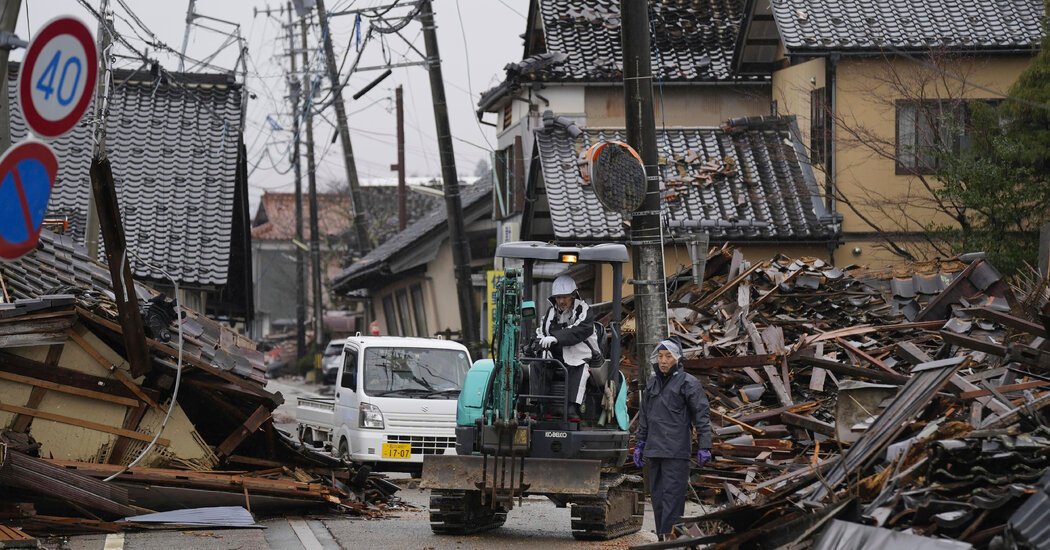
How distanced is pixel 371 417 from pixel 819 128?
1216 cm

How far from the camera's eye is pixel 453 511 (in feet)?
38.8

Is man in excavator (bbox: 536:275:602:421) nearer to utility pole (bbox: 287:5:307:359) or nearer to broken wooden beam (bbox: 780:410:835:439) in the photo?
broken wooden beam (bbox: 780:410:835:439)

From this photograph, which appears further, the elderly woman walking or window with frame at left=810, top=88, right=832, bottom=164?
window with frame at left=810, top=88, right=832, bottom=164

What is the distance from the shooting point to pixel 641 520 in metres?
13.0

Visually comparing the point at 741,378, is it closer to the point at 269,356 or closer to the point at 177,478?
the point at 177,478

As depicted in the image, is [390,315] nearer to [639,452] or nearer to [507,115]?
[507,115]

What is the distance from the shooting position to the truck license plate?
17281 mm

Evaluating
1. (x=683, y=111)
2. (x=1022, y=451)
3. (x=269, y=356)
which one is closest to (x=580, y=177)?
(x=683, y=111)

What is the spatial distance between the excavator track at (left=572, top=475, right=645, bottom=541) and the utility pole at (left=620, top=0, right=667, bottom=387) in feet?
7.13

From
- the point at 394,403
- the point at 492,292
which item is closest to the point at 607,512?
the point at 492,292

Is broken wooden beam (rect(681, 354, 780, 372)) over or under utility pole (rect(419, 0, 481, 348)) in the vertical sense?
under

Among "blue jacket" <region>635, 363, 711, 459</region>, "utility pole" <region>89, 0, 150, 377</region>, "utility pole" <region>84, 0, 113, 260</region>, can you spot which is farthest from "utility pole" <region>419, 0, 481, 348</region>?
"blue jacket" <region>635, 363, 711, 459</region>

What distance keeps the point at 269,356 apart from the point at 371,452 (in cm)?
4661

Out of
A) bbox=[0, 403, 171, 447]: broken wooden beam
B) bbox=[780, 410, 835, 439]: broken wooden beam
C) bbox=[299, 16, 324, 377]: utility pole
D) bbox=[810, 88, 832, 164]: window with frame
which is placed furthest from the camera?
bbox=[299, 16, 324, 377]: utility pole
